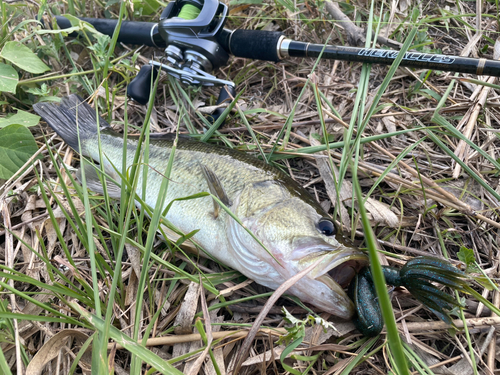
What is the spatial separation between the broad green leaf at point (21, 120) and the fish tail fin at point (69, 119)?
2.8 inches

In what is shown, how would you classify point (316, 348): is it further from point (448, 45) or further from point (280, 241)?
point (448, 45)

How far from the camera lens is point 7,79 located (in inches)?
117

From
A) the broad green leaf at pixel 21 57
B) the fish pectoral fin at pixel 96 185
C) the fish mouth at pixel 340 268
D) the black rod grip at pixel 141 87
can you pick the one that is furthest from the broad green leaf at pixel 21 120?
the fish mouth at pixel 340 268

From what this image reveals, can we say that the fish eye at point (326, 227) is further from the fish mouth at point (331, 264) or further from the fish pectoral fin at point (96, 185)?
the fish pectoral fin at point (96, 185)

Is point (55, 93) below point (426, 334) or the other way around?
the other way around

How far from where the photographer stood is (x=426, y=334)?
6.73 feet

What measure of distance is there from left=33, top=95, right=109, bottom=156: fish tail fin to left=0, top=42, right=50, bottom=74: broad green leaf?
14.7 inches

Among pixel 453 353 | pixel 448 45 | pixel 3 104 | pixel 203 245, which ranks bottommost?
pixel 453 353

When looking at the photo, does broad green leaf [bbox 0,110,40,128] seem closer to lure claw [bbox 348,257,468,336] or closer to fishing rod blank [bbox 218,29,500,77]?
fishing rod blank [bbox 218,29,500,77]

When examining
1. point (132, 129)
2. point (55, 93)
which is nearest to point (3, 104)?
point (55, 93)

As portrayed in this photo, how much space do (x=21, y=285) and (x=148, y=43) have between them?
2453mm

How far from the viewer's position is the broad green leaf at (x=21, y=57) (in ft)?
9.91

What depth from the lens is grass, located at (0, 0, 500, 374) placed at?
1.86m

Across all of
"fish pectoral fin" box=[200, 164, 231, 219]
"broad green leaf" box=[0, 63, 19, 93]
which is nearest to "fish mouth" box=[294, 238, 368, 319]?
"fish pectoral fin" box=[200, 164, 231, 219]
